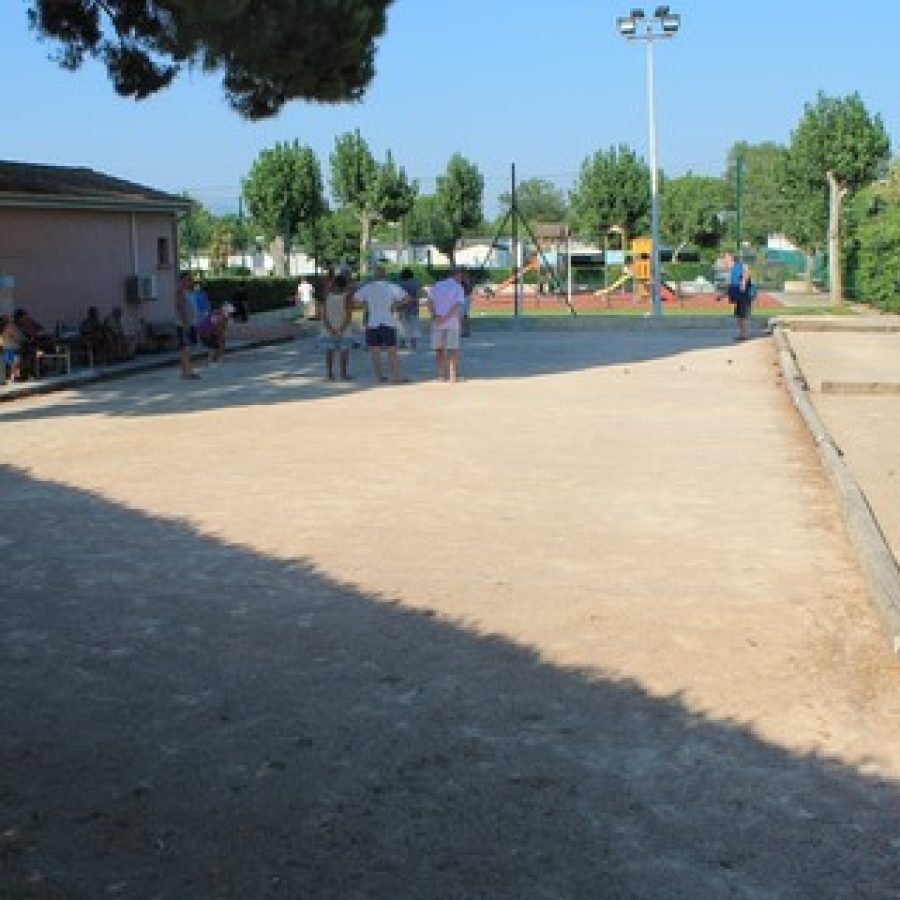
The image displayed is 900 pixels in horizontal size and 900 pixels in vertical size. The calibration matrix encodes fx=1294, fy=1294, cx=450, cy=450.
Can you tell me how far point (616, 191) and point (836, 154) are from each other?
19422 mm

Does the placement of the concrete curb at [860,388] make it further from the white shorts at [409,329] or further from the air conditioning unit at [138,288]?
the air conditioning unit at [138,288]

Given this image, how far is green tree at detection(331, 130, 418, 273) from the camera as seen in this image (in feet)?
197

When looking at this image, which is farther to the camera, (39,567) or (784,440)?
(784,440)

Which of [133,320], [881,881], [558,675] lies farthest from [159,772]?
[133,320]

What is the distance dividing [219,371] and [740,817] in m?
17.5

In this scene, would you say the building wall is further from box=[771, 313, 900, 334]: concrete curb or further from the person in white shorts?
box=[771, 313, 900, 334]: concrete curb

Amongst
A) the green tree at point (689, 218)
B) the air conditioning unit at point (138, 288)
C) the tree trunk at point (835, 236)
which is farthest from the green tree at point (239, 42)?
the green tree at point (689, 218)

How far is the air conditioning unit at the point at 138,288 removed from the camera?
967 inches

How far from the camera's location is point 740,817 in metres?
3.90

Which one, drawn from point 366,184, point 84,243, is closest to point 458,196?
point 366,184

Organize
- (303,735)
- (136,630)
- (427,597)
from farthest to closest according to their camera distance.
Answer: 1. (427,597)
2. (136,630)
3. (303,735)

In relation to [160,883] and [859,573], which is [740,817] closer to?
[160,883]

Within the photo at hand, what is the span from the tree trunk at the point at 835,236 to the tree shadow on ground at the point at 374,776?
37.0 m

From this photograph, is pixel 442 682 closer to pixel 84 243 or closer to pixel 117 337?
pixel 117 337
